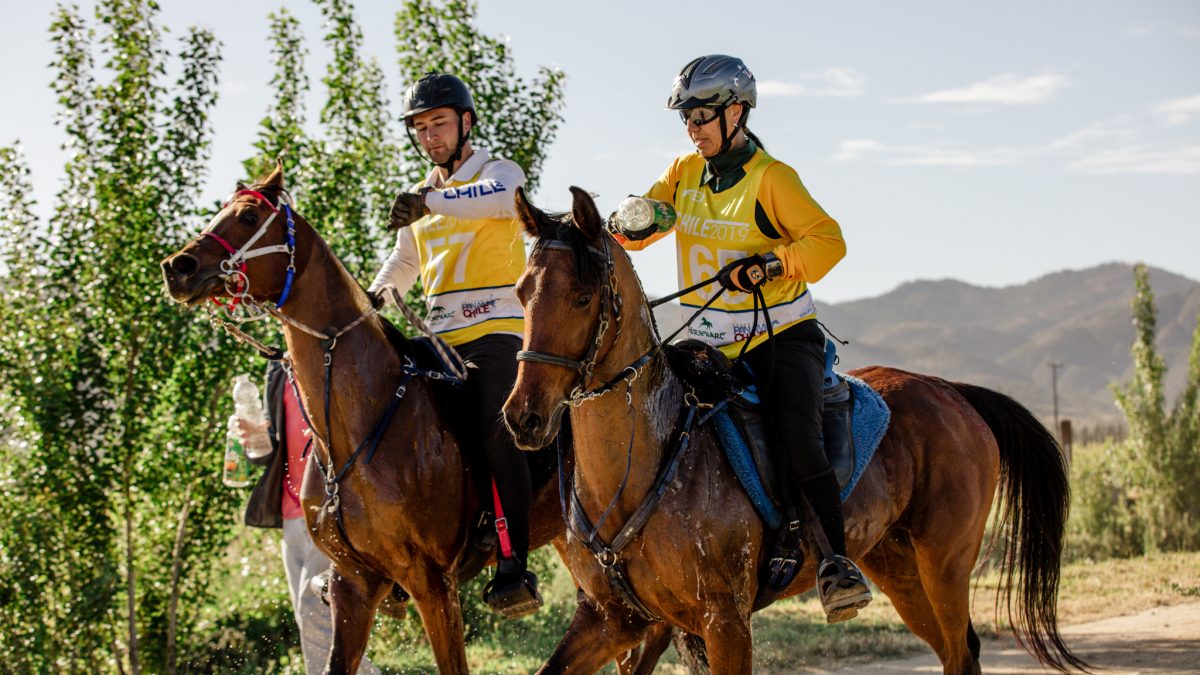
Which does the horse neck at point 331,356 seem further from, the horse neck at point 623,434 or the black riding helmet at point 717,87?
the black riding helmet at point 717,87

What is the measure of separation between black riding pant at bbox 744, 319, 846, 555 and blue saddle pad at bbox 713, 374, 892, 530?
16 cm

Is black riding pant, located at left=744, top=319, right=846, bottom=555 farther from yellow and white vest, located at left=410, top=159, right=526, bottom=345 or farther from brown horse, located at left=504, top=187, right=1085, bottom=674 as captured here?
yellow and white vest, located at left=410, top=159, right=526, bottom=345

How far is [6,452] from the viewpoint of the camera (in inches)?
366

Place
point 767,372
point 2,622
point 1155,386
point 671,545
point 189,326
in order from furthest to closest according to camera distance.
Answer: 1. point 1155,386
2. point 189,326
3. point 2,622
4. point 767,372
5. point 671,545

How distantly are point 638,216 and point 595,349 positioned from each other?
0.94 meters

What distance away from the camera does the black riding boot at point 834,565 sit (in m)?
5.22

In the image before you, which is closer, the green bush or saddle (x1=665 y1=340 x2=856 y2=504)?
saddle (x1=665 y1=340 x2=856 y2=504)

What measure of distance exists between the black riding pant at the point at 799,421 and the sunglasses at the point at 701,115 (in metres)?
1.04

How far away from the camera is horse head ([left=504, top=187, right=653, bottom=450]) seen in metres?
4.27

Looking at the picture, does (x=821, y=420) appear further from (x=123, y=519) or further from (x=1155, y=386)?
(x=1155, y=386)

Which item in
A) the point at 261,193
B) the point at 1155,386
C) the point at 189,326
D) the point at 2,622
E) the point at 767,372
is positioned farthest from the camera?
the point at 1155,386

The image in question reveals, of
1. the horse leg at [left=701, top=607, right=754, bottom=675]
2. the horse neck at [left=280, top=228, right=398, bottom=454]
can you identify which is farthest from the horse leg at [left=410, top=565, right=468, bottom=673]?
the horse leg at [left=701, top=607, right=754, bottom=675]

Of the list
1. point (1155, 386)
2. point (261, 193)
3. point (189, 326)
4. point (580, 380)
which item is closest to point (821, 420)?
point (580, 380)

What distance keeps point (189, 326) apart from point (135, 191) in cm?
117
